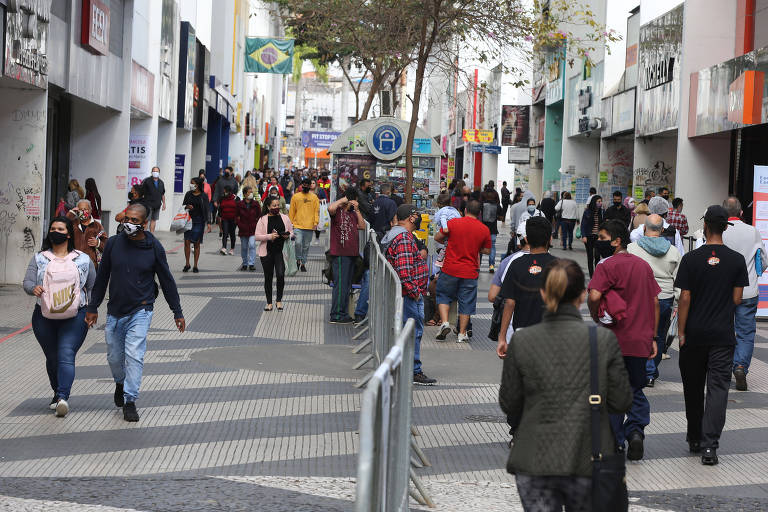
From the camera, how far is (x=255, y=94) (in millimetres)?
67625

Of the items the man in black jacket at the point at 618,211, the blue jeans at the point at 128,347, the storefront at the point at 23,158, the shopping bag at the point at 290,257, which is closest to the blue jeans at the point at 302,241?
the shopping bag at the point at 290,257

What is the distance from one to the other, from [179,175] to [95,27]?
1693 cm

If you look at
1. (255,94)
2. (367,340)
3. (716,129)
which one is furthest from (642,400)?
(255,94)

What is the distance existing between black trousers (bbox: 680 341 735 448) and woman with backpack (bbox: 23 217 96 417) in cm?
480

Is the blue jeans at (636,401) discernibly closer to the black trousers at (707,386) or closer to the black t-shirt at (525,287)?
the black trousers at (707,386)

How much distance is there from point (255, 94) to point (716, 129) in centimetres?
4729

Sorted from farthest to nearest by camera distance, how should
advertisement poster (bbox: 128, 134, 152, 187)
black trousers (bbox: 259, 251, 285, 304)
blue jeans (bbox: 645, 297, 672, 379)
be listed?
advertisement poster (bbox: 128, 134, 152, 187)
black trousers (bbox: 259, 251, 285, 304)
blue jeans (bbox: 645, 297, 672, 379)

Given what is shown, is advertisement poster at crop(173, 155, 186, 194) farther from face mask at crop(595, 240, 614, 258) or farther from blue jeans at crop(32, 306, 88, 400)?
blue jeans at crop(32, 306, 88, 400)

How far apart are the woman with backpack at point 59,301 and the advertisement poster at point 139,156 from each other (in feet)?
65.9

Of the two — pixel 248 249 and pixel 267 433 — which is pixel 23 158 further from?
pixel 267 433

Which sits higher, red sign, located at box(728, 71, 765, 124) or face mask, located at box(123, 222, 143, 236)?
red sign, located at box(728, 71, 765, 124)

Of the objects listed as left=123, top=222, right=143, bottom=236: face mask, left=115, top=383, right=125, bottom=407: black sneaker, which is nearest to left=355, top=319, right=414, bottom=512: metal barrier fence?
left=123, top=222, right=143, bottom=236: face mask

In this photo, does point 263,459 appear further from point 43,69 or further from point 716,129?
point 716,129

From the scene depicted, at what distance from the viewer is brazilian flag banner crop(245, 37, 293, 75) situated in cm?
3938
